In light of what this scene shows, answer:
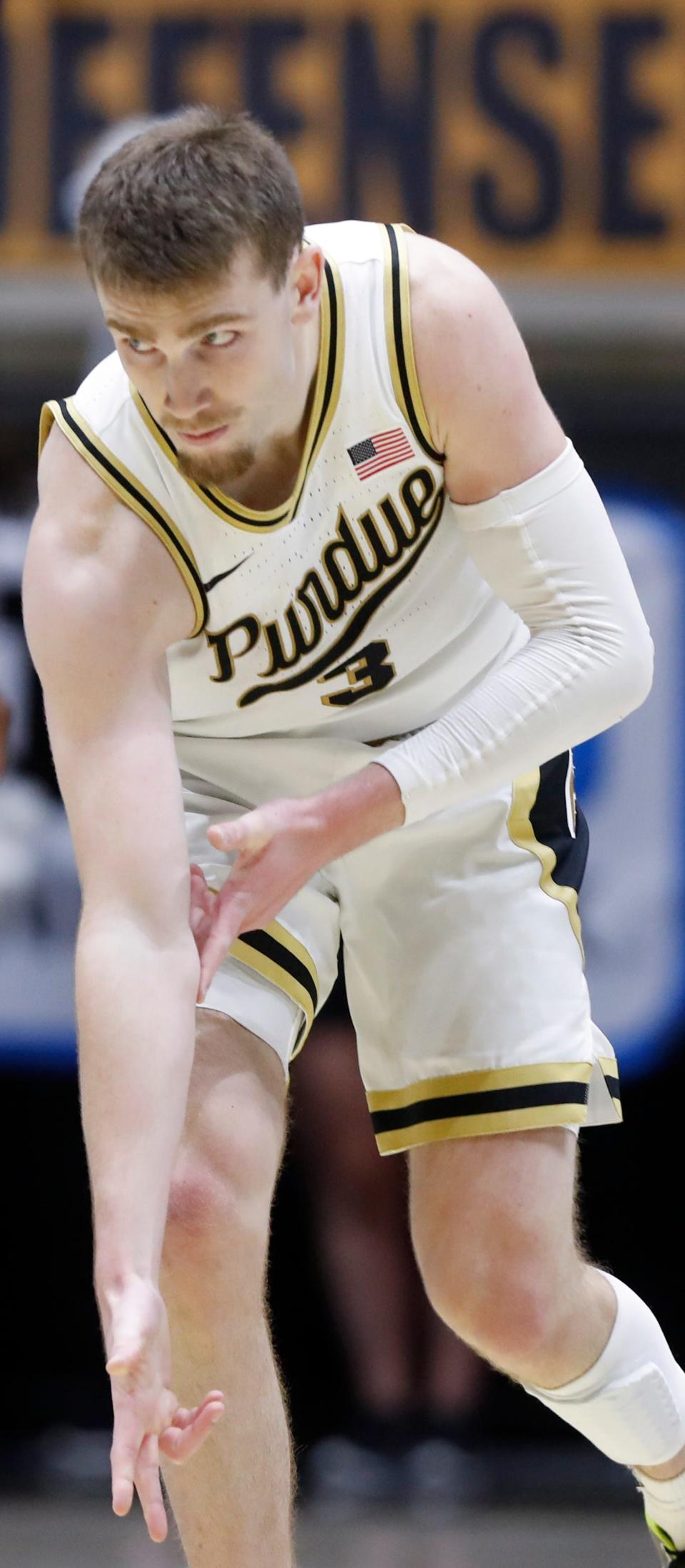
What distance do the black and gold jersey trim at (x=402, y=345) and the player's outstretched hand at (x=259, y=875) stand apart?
0.47 meters

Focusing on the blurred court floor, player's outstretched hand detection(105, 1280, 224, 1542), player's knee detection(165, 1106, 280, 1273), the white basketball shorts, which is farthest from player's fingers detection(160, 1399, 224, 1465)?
the blurred court floor

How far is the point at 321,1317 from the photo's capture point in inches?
182

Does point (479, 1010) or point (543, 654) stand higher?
point (543, 654)

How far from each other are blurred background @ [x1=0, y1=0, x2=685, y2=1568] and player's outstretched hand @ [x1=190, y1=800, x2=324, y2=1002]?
210 centimetres

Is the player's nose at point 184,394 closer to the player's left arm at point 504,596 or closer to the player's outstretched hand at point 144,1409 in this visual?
the player's left arm at point 504,596

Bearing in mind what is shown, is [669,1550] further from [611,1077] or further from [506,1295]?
[611,1077]

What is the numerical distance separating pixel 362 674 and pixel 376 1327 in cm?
231

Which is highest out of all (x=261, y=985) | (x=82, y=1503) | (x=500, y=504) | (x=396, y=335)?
(x=396, y=335)

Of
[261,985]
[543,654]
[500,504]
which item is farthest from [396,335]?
[261,985]

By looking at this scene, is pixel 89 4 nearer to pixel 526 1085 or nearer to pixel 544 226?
pixel 544 226

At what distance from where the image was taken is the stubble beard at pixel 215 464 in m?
2.37

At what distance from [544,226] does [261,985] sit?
2422mm

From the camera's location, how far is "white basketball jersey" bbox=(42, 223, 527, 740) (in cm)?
244

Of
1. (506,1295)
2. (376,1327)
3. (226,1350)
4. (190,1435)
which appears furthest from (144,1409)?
(376,1327)
